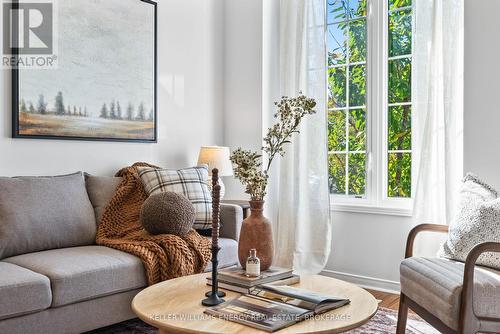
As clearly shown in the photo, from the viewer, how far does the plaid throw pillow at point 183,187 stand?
9.80 ft

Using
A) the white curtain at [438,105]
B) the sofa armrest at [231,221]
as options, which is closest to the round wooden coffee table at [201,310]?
the sofa armrest at [231,221]

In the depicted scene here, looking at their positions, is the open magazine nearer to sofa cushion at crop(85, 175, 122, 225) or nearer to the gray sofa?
the gray sofa

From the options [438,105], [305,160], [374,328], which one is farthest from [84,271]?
[438,105]

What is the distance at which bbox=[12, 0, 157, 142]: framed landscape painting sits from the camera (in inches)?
114

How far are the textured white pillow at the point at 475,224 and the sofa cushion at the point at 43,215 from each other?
2.00m

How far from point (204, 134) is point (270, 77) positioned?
2.47ft

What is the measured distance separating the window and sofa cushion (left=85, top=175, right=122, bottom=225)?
1.79 meters

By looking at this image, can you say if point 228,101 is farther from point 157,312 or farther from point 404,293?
point 157,312

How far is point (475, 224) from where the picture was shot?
2.20m

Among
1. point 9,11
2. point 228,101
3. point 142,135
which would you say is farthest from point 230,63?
point 9,11

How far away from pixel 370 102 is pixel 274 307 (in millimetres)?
2378

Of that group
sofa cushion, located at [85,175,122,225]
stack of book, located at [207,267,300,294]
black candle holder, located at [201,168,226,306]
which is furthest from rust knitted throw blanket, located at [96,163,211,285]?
black candle holder, located at [201,168,226,306]

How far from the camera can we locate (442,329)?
192 cm

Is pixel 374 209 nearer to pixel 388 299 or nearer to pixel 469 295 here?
pixel 388 299
